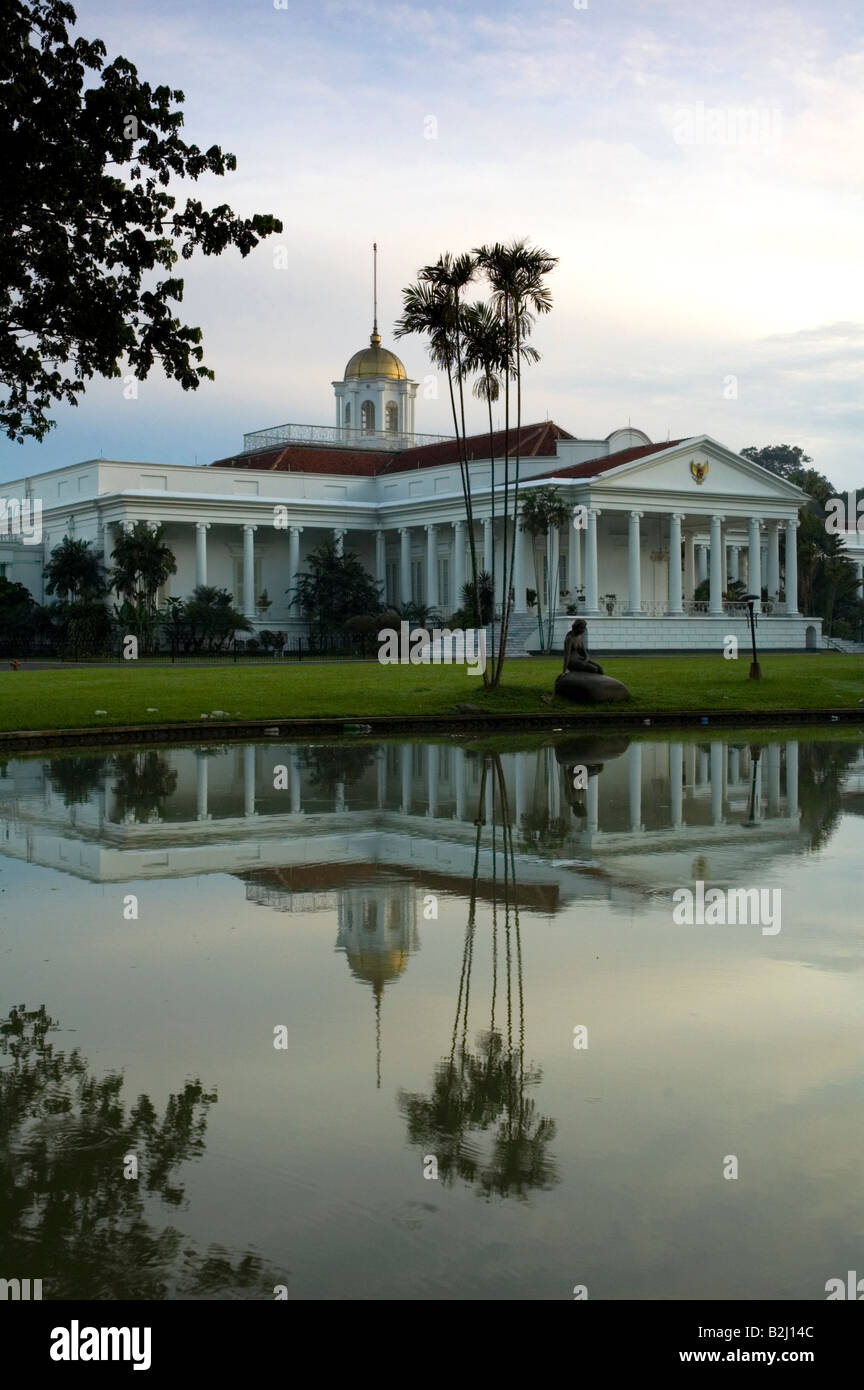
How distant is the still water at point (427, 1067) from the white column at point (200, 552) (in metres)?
58.9

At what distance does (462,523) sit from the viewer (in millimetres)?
73000

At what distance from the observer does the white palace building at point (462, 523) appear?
68.9 meters

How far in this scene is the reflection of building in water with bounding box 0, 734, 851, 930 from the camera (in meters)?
11.2

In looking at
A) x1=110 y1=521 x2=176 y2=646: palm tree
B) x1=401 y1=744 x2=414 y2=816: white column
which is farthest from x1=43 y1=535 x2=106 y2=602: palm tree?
x1=401 y1=744 x2=414 y2=816: white column

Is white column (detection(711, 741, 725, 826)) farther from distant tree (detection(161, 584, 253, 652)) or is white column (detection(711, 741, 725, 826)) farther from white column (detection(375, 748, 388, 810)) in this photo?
distant tree (detection(161, 584, 253, 652))

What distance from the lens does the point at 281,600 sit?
7869cm

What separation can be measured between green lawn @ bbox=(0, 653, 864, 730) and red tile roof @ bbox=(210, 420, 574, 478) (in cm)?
3288

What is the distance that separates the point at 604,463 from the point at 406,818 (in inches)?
2270

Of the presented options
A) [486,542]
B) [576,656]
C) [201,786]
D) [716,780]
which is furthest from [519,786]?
[486,542]

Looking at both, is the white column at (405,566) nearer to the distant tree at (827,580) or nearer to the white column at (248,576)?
the white column at (248,576)

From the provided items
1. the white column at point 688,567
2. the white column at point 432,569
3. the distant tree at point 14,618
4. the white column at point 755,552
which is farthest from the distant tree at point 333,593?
the white column at point 755,552

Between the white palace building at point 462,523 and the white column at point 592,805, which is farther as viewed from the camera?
the white palace building at point 462,523
